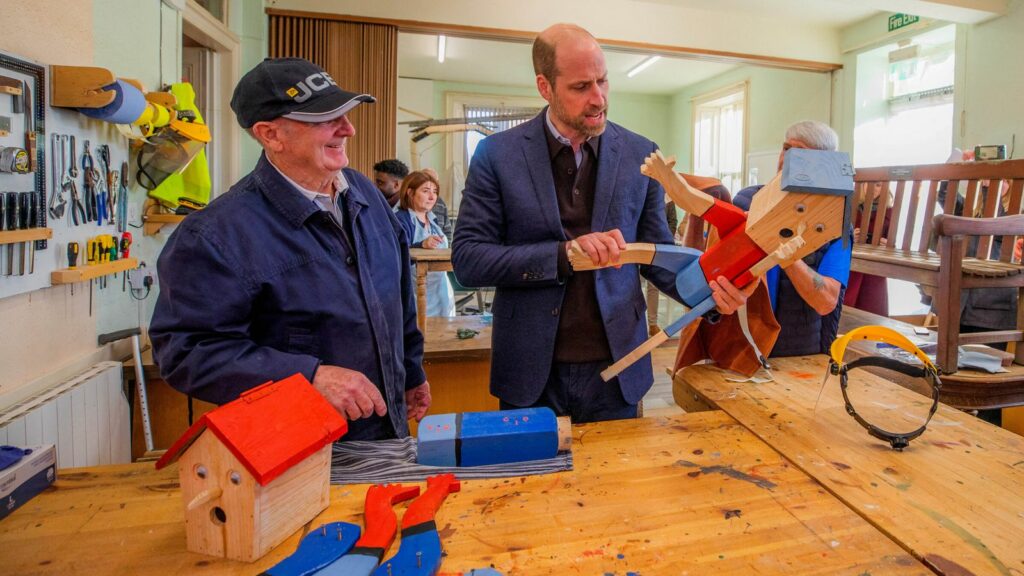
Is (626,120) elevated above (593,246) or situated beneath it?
elevated above

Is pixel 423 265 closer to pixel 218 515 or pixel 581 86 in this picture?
pixel 581 86

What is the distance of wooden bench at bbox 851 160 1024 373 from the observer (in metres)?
1.96

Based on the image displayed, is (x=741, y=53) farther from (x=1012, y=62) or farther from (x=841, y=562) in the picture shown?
(x=841, y=562)

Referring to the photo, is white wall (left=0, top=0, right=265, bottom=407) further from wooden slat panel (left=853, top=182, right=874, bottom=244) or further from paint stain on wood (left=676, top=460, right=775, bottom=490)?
wooden slat panel (left=853, top=182, right=874, bottom=244)

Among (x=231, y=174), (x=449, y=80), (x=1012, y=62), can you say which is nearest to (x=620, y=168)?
(x=231, y=174)

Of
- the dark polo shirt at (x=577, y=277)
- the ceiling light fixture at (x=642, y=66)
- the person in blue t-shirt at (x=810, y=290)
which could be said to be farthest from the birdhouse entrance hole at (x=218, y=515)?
the ceiling light fixture at (x=642, y=66)

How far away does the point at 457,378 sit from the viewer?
3102mm

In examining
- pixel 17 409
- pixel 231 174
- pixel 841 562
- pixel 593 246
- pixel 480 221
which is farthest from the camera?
pixel 231 174

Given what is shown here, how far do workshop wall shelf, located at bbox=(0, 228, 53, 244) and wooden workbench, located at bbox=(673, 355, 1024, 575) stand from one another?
6.09 ft

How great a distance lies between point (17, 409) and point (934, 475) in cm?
223

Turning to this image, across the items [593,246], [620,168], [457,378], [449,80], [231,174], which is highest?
[449,80]

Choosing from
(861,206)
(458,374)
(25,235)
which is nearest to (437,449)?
(25,235)

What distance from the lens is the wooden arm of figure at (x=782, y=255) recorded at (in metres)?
1.12

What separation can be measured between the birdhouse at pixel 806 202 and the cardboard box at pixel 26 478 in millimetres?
1342
